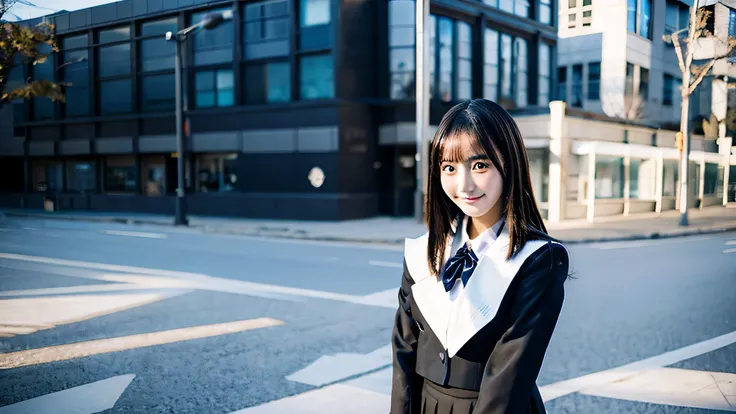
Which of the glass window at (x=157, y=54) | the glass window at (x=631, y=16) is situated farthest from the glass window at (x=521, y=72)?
the glass window at (x=631, y=16)

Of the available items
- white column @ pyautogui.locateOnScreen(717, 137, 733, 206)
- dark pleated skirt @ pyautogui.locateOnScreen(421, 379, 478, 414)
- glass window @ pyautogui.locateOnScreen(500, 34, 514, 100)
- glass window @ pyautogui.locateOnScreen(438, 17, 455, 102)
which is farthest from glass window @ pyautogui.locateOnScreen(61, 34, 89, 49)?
glass window @ pyautogui.locateOnScreen(500, 34, 514, 100)

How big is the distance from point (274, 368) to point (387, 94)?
1909 cm

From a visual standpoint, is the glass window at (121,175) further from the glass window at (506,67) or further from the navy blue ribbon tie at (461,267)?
the navy blue ribbon tie at (461,267)

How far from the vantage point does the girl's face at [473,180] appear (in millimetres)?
1859

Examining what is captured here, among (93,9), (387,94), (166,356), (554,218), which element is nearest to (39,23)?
(93,9)

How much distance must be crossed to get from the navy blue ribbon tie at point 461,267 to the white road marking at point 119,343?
433 centimetres

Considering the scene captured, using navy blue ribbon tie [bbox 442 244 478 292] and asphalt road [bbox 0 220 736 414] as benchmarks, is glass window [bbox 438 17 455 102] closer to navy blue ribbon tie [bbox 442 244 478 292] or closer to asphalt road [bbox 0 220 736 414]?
asphalt road [bbox 0 220 736 414]

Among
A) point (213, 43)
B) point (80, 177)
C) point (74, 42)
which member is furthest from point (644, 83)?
point (80, 177)

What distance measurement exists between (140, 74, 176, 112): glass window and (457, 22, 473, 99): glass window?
40.1ft

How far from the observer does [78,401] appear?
4117mm

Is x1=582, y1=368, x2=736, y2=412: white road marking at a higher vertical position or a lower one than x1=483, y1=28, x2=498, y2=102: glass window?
lower

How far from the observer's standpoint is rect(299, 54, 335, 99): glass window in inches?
866

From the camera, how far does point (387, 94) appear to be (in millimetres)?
23000

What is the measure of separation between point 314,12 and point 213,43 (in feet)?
16.2
